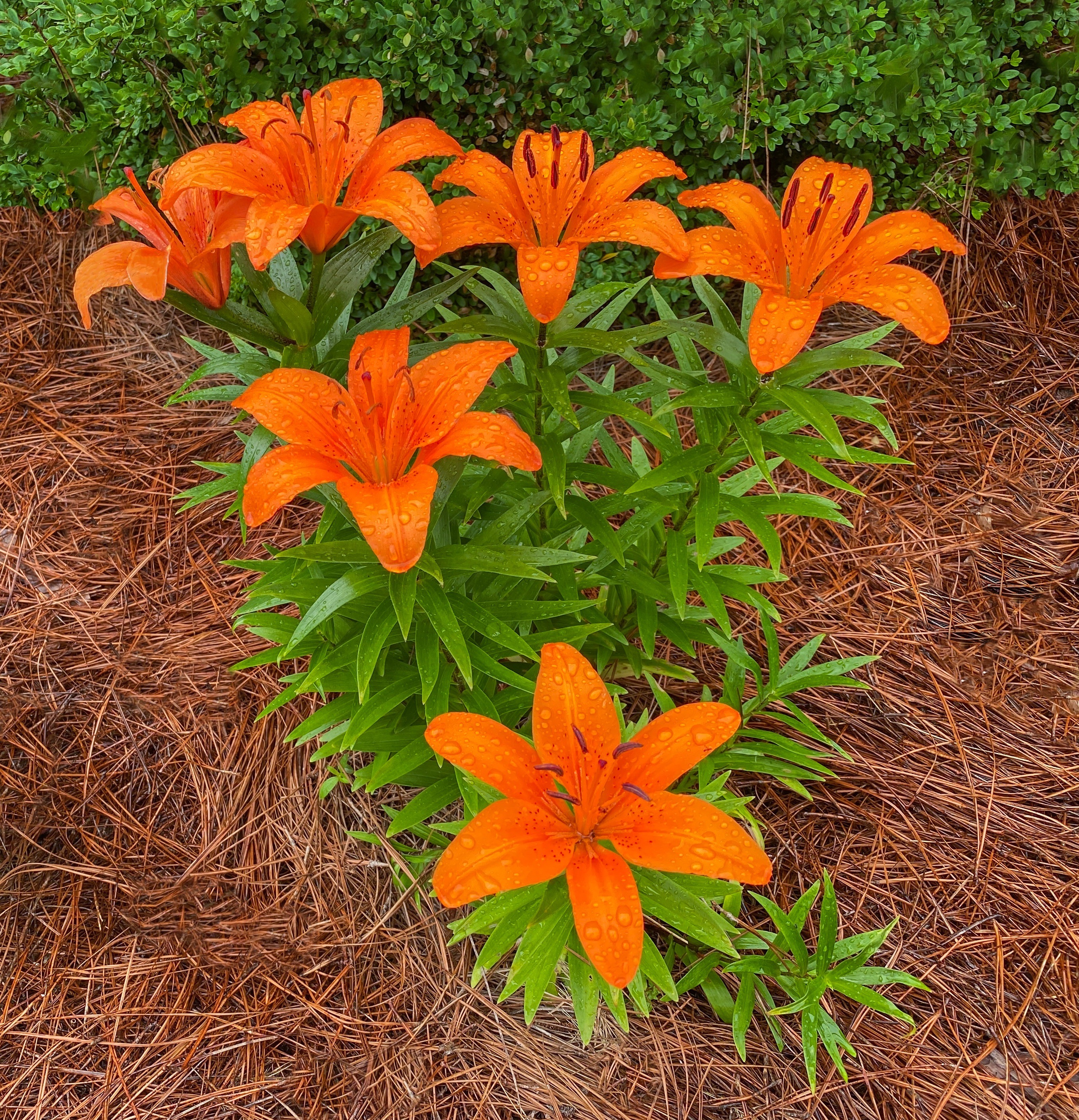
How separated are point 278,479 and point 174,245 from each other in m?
0.40

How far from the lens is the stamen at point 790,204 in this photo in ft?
4.23

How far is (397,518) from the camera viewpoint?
1121 mm

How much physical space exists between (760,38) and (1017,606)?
1.69m

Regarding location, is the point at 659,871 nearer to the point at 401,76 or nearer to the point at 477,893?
the point at 477,893

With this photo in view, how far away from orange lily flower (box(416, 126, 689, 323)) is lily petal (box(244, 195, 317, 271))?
0.17 m

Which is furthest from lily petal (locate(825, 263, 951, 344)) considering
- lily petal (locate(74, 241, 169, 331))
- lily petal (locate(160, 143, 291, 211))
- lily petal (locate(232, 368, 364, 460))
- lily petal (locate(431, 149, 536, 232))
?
lily petal (locate(74, 241, 169, 331))

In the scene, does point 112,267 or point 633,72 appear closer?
point 112,267

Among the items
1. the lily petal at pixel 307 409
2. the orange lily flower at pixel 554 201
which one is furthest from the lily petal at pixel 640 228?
the lily petal at pixel 307 409

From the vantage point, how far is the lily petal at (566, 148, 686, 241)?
1.33m

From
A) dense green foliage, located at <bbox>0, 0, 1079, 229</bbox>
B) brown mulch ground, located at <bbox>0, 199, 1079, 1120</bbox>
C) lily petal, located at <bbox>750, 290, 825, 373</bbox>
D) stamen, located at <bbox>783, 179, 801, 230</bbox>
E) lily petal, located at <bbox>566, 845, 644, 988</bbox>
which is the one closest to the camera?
lily petal, located at <bbox>566, 845, 644, 988</bbox>

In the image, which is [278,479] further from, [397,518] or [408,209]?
[408,209]

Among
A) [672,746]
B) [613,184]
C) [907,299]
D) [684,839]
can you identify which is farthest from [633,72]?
[684,839]

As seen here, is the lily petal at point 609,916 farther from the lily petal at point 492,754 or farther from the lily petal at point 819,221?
the lily petal at point 819,221

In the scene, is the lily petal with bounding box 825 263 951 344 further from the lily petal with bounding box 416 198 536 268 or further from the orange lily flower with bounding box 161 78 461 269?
the orange lily flower with bounding box 161 78 461 269
